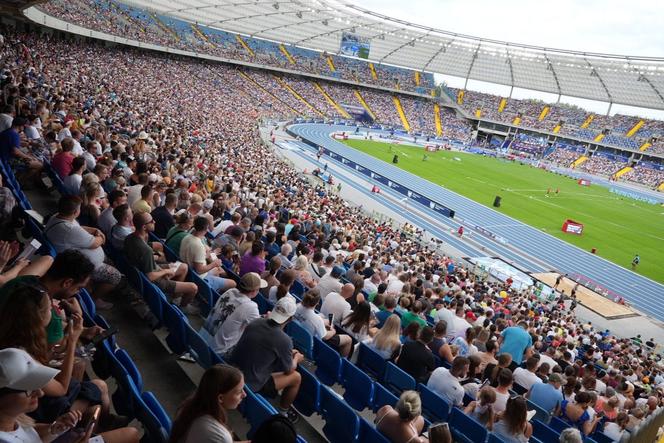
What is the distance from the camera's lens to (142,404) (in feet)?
10.5

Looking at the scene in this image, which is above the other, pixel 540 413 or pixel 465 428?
pixel 465 428

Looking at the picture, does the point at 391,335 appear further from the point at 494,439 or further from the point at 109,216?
the point at 109,216

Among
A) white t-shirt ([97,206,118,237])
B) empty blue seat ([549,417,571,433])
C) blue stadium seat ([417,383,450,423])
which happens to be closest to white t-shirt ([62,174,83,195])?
white t-shirt ([97,206,118,237])

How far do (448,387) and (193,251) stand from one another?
380 centimetres

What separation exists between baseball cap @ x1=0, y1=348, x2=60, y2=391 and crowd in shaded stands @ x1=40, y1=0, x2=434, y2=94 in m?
42.4

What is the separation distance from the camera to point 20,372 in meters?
2.15

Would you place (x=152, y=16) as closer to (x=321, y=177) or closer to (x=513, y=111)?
(x=321, y=177)

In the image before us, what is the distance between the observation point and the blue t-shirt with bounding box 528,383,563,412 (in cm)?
658

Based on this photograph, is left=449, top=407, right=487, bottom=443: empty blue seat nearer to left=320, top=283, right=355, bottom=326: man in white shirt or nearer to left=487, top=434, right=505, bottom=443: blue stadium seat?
left=487, top=434, right=505, bottom=443: blue stadium seat

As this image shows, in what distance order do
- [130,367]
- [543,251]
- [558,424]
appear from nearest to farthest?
[130,367] → [558,424] → [543,251]

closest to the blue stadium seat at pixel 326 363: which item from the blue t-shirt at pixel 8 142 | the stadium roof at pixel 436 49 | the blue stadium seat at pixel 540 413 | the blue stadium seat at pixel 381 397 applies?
the blue stadium seat at pixel 381 397

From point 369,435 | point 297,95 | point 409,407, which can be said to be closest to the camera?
point 409,407

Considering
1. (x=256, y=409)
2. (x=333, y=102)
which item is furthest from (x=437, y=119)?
(x=256, y=409)

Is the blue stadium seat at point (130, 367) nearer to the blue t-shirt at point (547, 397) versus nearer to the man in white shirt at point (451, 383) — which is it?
the man in white shirt at point (451, 383)
